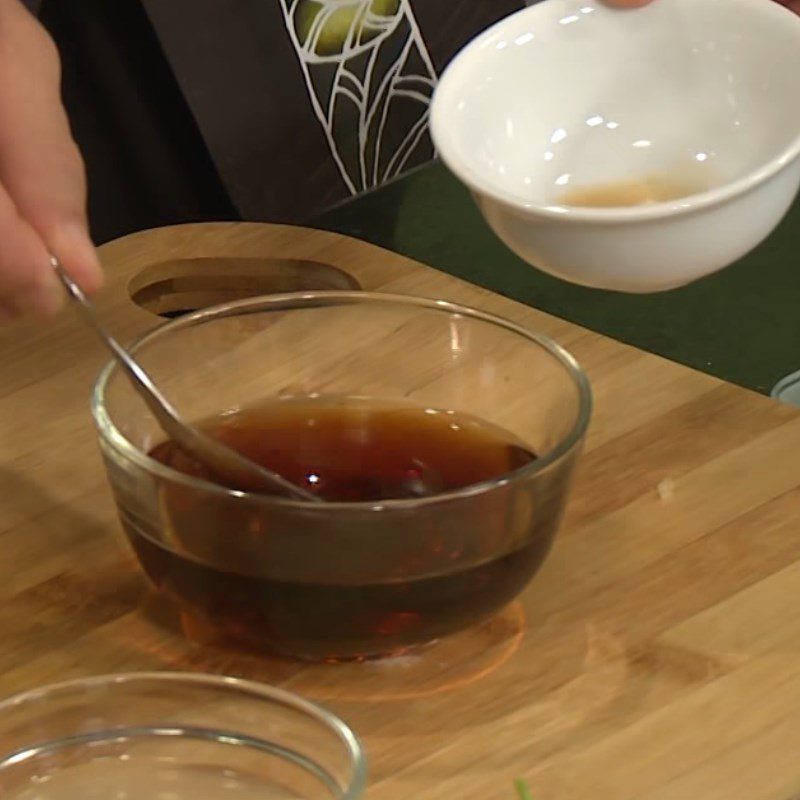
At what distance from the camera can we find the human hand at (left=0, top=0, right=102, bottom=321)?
2.14 feet

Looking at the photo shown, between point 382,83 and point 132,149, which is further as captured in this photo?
point 382,83

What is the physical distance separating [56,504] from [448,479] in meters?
0.20

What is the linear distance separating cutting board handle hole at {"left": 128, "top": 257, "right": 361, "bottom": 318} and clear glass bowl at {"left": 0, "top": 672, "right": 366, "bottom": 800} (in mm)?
378

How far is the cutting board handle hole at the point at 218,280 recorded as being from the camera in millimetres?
940

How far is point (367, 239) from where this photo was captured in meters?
1.05

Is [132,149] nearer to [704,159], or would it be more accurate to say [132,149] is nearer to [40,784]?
[704,159]

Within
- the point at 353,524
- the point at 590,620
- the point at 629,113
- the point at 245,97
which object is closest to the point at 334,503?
the point at 353,524

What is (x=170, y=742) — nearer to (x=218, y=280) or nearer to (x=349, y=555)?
(x=349, y=555)

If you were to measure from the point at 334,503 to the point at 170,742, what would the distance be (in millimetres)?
106

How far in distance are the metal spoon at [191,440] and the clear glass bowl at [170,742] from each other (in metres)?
0.08

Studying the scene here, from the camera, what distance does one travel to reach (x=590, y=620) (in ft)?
2.19

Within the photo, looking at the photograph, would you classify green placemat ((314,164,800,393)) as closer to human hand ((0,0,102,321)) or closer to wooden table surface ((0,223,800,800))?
wooden table surface ((0,223,800,800))

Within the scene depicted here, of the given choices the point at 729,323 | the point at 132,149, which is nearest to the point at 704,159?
the point at 729,323

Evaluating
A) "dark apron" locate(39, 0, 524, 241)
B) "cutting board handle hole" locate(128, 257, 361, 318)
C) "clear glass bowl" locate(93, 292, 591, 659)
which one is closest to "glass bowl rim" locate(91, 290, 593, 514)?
"clear glass bowl" locate(93, 292, 591, 659)
